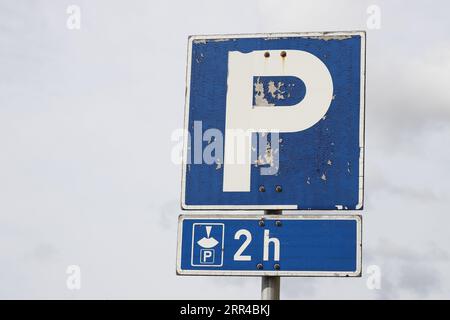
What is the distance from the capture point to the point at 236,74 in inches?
190

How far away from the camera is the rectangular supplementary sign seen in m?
4.37

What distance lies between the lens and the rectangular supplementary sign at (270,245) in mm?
4371

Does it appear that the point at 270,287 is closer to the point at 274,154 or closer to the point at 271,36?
the point at 274,154

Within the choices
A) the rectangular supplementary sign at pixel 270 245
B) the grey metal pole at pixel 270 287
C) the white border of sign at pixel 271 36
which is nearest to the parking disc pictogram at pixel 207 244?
the rectangular supplementary sign at pixel 270 245

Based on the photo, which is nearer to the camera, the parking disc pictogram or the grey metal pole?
the grey metal pole

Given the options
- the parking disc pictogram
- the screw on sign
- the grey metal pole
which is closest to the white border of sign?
the screw on sign

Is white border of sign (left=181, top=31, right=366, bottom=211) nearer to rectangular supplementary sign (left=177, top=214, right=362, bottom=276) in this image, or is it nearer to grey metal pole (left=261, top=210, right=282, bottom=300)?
rectangular supplementary sign (left=177, top=214, right=362, bottom=276)

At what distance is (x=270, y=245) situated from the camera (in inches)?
175

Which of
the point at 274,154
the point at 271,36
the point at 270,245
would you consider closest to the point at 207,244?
the point at 270,245

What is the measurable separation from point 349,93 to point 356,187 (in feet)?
2.06

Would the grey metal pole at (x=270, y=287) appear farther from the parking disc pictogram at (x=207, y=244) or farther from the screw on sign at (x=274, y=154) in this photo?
the parking disc pictogram at (x=207, y=244)
